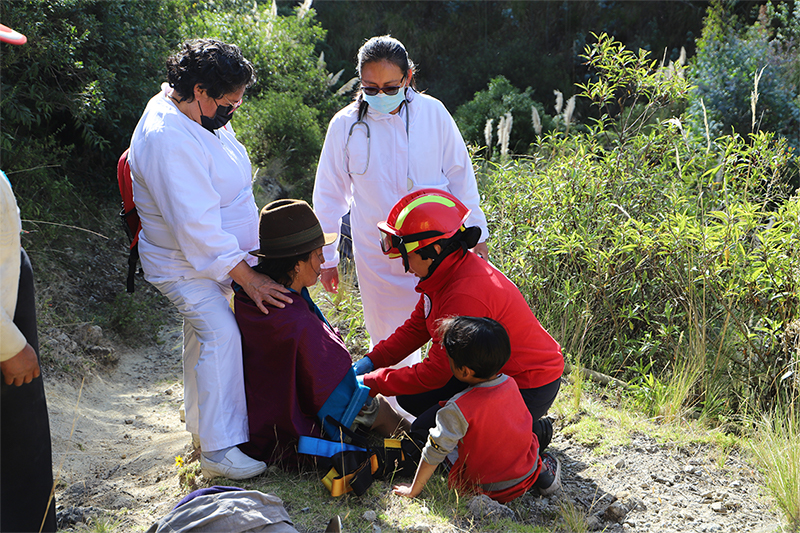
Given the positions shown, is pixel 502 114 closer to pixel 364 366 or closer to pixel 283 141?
pixel 283 141

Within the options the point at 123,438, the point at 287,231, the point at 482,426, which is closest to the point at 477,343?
the point at 482,426

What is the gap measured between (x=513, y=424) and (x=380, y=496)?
25.7 inches

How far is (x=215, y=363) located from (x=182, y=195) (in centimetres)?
73

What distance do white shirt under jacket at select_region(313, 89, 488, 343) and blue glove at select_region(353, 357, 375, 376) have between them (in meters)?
0.49

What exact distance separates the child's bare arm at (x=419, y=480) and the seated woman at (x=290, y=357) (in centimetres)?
38

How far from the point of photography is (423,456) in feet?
8.30

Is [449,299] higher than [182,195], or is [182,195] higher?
[182,195]

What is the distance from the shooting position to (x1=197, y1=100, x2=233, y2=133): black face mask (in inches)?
110

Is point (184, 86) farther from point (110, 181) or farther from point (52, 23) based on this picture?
point (110, 181)

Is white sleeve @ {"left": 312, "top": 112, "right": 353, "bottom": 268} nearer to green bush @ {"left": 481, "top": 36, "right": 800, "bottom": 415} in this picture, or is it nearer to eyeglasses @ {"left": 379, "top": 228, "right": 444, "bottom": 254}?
eyeglasses @ {"left": 379, "top": 228, "right": 444, "bottom": 254}

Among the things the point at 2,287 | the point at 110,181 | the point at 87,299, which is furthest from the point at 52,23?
the point at 2,287

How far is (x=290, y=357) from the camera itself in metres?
2.68

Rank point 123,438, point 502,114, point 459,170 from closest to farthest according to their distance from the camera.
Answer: point 459,170, point 123,438, point 502,114

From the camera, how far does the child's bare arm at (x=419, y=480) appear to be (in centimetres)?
256
